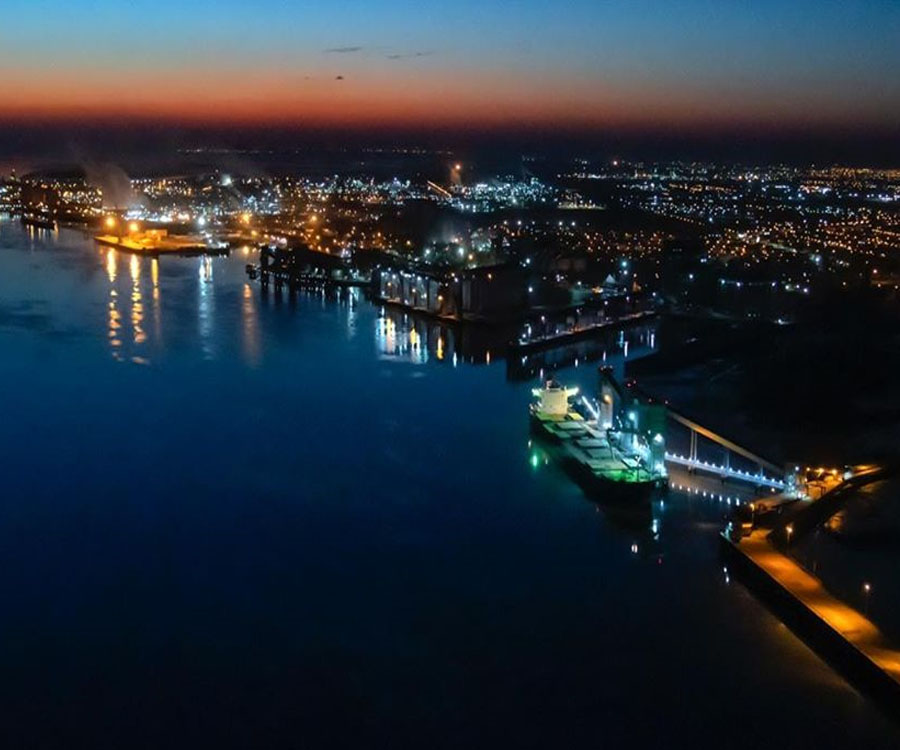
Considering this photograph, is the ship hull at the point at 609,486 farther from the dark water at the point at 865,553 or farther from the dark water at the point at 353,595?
the dark water at the point at 865,553

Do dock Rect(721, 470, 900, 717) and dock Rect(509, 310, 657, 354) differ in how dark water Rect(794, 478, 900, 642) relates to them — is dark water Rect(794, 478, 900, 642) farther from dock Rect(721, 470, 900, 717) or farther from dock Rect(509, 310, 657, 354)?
dock Rect(509, 310, 657, 354)

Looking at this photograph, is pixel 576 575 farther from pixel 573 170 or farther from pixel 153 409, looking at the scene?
Result: pixel 573 170

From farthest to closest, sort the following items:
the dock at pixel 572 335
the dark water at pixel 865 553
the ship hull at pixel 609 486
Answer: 1. the dock at pixel 572 335
2. the ship hull at pixel 609 486
3. the dark water at pixel 865 553

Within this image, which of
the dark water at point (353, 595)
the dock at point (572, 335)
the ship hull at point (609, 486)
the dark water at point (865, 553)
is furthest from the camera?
the dock at point (572, 335)

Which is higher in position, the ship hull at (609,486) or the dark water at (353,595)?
the ship hull at (609,486)

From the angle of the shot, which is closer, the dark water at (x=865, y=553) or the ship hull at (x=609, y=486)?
the dark water at (x=865, y=553)

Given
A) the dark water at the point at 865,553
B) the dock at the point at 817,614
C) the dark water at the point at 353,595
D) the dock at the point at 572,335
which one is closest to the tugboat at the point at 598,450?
the dark water at the point at 353,595

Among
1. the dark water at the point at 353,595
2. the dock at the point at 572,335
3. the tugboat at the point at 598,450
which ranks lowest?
the dark water at the point at 353,595

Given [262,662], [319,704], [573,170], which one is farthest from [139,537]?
[573,170]

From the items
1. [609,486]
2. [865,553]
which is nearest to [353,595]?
[609,486]
